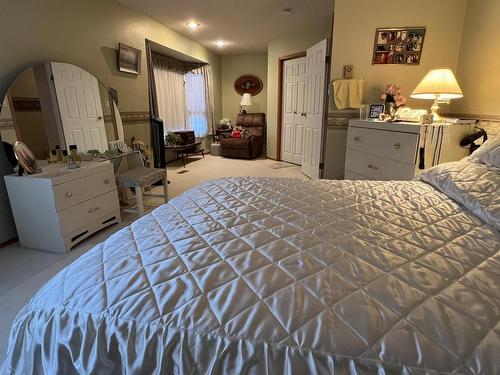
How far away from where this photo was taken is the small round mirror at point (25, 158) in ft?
7.18

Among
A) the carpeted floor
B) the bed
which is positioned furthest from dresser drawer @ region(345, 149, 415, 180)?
the carpeted floor

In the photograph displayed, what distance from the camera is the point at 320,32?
15.6 feet

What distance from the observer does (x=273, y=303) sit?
2.32 feet

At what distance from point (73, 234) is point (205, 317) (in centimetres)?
218

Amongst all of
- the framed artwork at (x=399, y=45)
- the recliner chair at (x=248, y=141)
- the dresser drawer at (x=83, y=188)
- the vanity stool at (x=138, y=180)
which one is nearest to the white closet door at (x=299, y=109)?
the recliner chair at (x=248, y=141)

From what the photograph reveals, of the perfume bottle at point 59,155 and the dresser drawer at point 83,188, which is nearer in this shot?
the dresser drawer at point 83,188

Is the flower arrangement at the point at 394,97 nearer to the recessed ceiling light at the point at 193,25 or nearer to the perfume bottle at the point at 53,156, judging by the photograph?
the recessed ceiling light at the point at 193,25

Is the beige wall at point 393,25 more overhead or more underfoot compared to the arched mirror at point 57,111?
more overhead

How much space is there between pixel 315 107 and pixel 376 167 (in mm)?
2114

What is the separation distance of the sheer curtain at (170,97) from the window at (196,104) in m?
0.17

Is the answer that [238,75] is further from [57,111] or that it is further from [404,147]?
[404,147]

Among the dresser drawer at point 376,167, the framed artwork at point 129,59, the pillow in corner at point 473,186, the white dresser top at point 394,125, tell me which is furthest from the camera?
the framed artwork at point 129,59

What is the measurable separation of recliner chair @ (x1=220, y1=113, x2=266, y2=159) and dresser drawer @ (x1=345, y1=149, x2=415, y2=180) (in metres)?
3.30

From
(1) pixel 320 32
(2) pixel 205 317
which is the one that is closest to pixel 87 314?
(2) pixel 205 317
